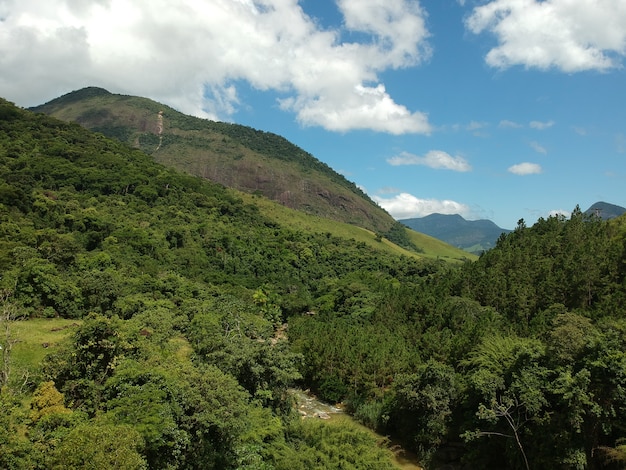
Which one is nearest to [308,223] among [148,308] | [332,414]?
[148,308]

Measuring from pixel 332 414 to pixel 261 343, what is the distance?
1388 cm

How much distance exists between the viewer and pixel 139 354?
26469 mm

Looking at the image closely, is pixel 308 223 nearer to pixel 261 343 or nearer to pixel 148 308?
pixel 148 308

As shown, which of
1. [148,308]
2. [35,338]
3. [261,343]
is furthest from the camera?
[148,308]

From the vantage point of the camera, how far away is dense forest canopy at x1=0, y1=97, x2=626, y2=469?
21031mm

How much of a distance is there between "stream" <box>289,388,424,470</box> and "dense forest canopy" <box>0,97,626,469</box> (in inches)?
39.2

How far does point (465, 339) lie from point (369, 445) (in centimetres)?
1925

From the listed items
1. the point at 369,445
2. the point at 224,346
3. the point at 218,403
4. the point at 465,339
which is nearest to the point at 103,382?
the point at 218,403

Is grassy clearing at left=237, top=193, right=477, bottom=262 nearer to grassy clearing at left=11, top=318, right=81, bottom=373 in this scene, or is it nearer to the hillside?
the hillside

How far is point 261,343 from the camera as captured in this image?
1316 inches

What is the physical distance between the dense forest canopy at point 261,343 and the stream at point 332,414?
996mm

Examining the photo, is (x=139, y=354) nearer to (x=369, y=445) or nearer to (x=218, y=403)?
(x=218, y=403)

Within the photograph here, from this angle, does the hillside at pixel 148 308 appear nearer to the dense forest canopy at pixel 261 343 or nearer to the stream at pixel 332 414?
the dense forest canopy at pixel 261 343

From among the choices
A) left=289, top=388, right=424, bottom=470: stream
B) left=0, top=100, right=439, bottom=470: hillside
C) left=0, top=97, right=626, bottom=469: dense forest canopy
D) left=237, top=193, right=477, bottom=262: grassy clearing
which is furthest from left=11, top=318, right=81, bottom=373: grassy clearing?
left=237, top=193, right=477, bottom=262: grassy clearing
